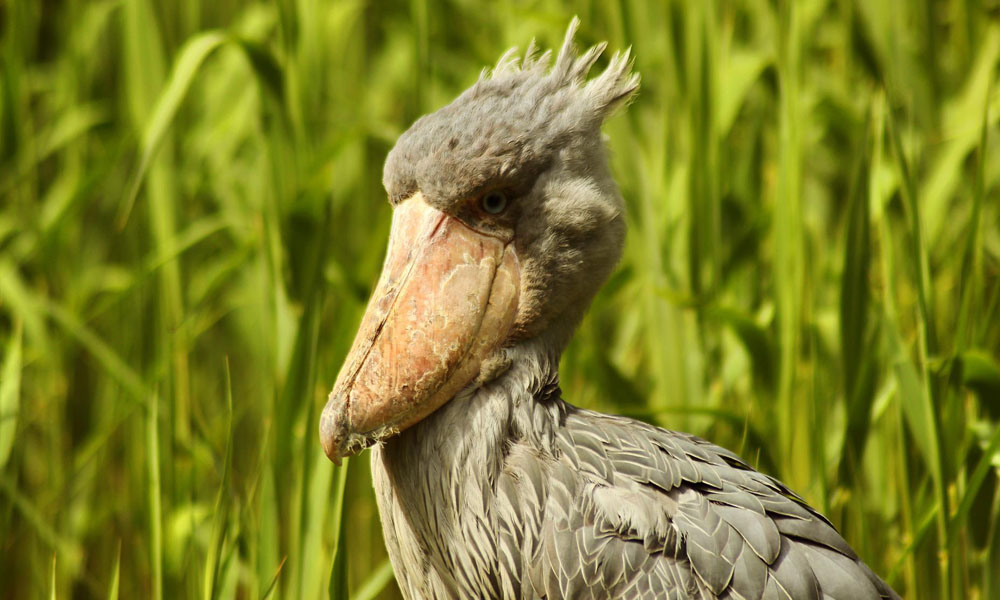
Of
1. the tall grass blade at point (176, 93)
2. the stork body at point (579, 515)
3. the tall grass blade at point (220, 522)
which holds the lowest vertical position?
the stork body at point (579, 515)

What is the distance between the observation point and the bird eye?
4.03ft

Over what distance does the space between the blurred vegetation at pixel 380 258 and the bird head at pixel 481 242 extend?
132 mm

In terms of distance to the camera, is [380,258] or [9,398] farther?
[380,258]

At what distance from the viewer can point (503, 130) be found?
3.91 feet

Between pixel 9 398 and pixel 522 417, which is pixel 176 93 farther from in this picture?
pixel 522 417

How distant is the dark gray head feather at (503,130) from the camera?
1186 millimetres

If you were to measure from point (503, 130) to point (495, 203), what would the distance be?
0.33ft

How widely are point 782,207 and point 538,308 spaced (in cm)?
61

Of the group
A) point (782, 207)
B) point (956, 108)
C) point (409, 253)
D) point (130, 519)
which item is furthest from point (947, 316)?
point (130, 519)

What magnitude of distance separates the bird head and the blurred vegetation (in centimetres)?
13

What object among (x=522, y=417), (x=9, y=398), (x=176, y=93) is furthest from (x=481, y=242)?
(x=9, y=398)

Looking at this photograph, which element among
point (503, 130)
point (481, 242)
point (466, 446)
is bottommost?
point (466, 446)

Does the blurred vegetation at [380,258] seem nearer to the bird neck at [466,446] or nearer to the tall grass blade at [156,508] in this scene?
the tall grass blade at [156,508]

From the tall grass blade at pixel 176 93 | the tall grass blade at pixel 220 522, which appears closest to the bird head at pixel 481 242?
the tall grass blade at pixel 220 522
